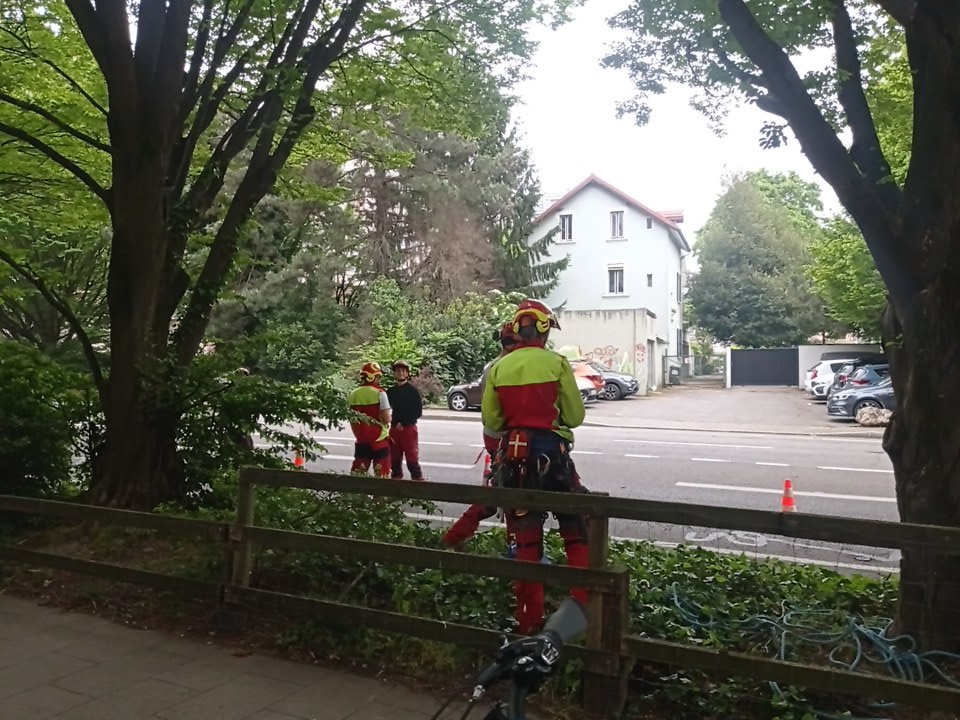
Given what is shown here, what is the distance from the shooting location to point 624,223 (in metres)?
44.3

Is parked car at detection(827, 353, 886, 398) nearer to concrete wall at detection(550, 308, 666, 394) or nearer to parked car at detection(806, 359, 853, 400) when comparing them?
parked car at detection(806, 359, 853, 400)

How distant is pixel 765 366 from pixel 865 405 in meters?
19.3

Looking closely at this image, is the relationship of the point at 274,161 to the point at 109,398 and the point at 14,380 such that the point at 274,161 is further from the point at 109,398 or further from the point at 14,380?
the point at 14,380

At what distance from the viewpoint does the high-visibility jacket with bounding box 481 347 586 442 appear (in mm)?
4770

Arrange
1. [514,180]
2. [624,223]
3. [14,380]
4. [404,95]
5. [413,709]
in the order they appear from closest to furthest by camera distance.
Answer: [413,709] → [14,380] → [404,95] → [514,180] → [624,223]

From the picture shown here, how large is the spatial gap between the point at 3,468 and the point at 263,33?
187 inches

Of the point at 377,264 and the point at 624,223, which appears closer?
the point at 377,264

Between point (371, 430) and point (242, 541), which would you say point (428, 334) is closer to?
point (371, 430)

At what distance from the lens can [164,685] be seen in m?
4.16

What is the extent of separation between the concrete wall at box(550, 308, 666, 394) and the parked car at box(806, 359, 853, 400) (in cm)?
694

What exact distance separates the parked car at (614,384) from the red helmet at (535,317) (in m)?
27.4

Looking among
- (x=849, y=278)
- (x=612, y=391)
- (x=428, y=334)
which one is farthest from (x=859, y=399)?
(x=428, y=334)

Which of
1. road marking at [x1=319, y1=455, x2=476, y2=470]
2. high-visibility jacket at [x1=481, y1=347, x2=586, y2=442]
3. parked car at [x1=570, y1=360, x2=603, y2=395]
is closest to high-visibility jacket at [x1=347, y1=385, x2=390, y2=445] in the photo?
road marking at [x1=319, y1=455, x2=476, y2=470]

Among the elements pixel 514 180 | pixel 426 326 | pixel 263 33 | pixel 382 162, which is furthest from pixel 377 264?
pixel 263 33
